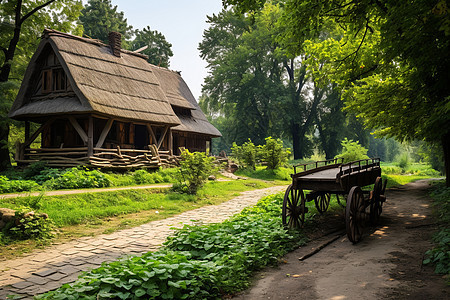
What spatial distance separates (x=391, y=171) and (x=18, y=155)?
3293 cm

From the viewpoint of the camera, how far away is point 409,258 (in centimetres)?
556

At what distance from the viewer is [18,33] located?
64.0 feet

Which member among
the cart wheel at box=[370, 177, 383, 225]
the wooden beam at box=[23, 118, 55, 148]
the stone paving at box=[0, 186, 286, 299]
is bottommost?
the stone paving at box=[0, 186, 286, 299]

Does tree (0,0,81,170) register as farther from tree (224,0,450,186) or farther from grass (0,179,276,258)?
tree (224,0,450,186)

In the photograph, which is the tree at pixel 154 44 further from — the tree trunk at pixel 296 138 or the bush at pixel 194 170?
the bush at pixel 194 170

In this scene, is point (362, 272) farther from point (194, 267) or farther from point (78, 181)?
point (78, 181)

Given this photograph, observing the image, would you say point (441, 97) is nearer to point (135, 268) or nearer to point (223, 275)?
point (223, 275)

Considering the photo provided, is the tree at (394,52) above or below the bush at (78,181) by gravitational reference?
above

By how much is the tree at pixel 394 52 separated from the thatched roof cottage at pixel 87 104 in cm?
1184

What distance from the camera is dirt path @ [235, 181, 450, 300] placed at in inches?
169

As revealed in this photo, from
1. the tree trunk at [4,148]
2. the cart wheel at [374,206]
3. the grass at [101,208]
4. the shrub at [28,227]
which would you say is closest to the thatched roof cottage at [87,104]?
the tree trunk at [4,148]

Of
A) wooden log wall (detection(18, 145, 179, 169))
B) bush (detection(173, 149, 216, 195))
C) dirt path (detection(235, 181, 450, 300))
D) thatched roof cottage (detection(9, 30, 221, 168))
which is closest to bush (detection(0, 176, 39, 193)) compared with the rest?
wooden log wall (detection(18, 145, 179, 169))

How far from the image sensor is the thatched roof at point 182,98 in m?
26.4

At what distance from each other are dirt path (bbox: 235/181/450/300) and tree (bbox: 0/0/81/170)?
62.7ft
